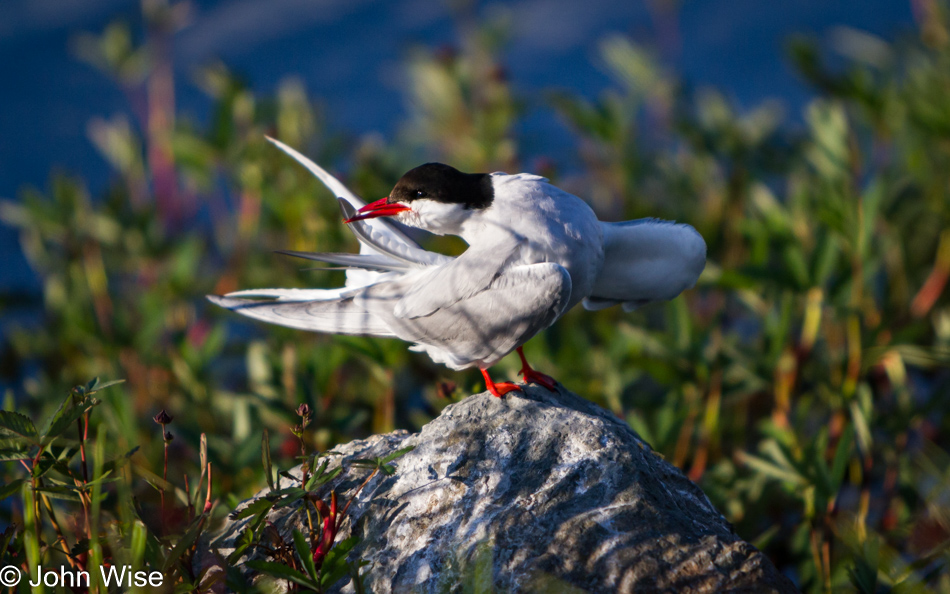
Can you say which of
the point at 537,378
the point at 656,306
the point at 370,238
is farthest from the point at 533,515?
the point at 656,306

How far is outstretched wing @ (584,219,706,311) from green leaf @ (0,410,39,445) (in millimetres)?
1290

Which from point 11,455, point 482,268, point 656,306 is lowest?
point 656,306

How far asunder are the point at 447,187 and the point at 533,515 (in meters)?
0.75

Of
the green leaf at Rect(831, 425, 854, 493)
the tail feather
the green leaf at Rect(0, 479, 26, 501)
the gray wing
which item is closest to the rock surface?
the gray wing

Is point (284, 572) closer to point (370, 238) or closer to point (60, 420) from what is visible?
point (60, 420)

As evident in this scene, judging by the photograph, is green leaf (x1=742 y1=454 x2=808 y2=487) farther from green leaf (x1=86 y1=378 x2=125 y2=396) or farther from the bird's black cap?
green leaf (x1=86 y1=378 x2=125 y2=396)

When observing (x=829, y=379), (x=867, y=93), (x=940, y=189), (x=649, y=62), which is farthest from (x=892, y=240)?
(x=649, y=62)

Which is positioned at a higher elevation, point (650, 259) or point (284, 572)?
point (650, 259)

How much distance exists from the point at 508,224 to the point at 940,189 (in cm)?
286

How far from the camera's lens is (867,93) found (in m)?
3.57

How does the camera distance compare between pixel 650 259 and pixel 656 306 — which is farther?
pixel 656 306

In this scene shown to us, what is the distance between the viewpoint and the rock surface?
1149mm

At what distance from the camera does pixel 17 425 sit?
1.21m

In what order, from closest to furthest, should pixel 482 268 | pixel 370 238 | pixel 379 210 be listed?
pixel 482 268, pixel 379 210, pixel 370 238
